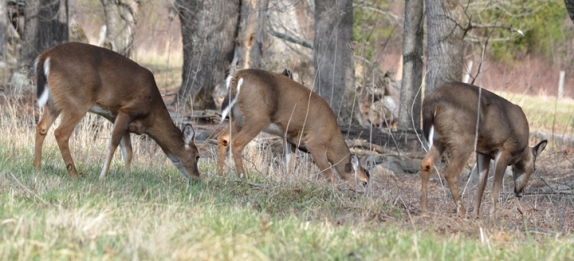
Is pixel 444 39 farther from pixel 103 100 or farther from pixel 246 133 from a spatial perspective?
pixel 103 100

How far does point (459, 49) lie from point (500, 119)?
325cm

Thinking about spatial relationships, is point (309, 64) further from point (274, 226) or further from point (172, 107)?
point (274, 226)

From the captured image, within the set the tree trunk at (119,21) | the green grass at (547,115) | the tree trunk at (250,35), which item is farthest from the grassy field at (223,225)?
the tree trunk at (119,21)

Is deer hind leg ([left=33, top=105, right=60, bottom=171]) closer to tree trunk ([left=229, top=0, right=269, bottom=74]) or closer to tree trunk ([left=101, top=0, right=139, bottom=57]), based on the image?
tree trunk ([left=229, top=0, right=269, bottom=74])

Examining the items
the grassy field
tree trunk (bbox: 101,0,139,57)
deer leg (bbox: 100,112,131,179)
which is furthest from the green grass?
deer leg (bbox: 100,112,131,179)

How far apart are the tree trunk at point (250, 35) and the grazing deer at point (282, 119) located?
3.89 m

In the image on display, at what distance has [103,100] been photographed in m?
7.46

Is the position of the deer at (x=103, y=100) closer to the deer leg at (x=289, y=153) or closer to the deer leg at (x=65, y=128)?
the deer leg at (x=65, y=128)

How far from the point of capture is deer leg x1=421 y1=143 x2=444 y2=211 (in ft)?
23.0

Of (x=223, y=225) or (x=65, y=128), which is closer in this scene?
(x=223, y=225)

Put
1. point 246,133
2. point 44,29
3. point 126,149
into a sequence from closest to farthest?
1. point 126,149
2. point 246,133
3. point 44,29

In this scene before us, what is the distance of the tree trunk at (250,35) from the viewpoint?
517 inches

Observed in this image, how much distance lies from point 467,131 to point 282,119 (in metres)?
2.86

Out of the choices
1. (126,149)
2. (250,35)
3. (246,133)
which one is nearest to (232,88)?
(246,133)
